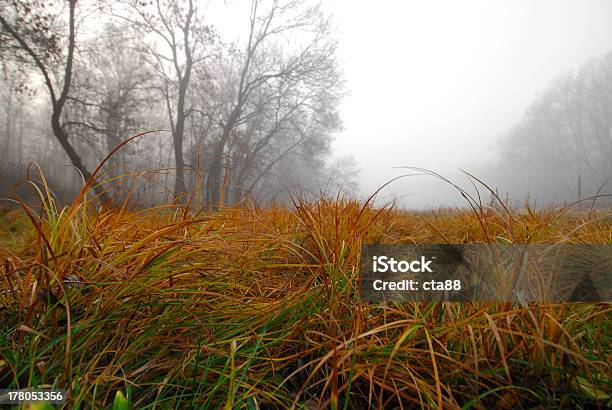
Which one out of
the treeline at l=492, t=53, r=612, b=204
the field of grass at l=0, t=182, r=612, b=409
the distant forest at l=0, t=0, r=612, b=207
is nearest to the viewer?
the field of grass at l=0, t=182, r=612, b=409

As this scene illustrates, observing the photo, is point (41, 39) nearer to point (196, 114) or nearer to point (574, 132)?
point (196, 114)

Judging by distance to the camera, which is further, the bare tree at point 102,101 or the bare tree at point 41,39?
the bare tree at point 102,101

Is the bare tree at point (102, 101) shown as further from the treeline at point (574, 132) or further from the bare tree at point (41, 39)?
the treeline at point (574, 132)

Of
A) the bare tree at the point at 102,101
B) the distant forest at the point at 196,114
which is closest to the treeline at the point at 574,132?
the distant forest at the point at 196,114

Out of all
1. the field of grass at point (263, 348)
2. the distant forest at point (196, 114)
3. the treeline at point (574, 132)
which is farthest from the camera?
the treeline at point (574, 132)

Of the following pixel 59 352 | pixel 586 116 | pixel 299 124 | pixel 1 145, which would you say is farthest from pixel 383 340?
pixel 586 116

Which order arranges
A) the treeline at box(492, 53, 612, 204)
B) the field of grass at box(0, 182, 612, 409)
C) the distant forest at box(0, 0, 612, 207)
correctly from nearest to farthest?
the field of grass at box(0, 182, 612, 409) < the distant forest at box(0, 0, 612, 207) < the treeline at box(492, 53, 612, 204)

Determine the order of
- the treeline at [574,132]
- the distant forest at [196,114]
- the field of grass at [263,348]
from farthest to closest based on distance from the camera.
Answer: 1. the treeline at [574,132]
2. the distant forest at [196,114]
3. the field of grass at [263,348]

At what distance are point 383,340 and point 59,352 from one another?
85 centimetres

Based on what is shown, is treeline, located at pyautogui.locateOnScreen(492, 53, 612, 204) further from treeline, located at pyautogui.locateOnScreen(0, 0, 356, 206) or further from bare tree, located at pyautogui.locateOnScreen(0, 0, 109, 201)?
bare tree, located at pyautogui.locateOnScreen(0, 0, 109, 201)

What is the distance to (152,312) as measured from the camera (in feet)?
2.47

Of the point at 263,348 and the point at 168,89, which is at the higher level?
the point at 168,89

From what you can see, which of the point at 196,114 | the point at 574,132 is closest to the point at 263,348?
the point at 196,114

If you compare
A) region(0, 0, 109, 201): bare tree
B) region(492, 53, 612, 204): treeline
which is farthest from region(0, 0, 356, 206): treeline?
A: region(492, 53, 612, 204): treeline
